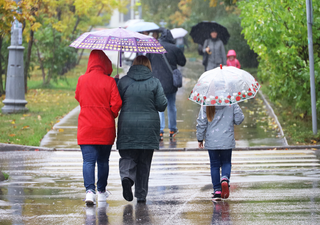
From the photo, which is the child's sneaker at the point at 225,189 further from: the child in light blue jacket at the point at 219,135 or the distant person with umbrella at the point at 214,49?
the distant person with umbrella at the point at 214,49

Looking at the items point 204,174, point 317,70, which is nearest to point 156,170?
point 204,174

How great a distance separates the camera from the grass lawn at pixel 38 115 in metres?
11.1

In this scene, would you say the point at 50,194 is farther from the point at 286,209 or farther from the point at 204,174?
the point at 286,209

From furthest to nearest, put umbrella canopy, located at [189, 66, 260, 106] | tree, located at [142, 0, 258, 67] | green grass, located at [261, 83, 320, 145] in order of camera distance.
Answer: tree, located at [142, 0, 258, 67] → green grass, located at [261, 83, 320, 145] → umbrella canopy, located at [189, 66, 260, 106]

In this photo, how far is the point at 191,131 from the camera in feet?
Result: 39.5

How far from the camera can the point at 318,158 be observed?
356 inches

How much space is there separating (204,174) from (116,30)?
2709mm

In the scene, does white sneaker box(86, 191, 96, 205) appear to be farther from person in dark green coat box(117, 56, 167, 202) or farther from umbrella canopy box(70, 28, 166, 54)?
umbrella canopy box(70, 28, 166, 54)

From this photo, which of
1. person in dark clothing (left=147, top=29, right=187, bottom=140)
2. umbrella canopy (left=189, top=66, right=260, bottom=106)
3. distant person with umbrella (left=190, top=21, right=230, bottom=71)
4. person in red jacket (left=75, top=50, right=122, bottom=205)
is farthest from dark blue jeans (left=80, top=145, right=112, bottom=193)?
distant person with umbrella (left=190, top=21, right=230, bottom=71)

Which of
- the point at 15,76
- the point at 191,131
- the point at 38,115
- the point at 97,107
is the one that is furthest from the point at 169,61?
the point at 15,76

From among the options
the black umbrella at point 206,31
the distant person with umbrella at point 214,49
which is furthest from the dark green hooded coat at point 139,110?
the black umbrella at point 206,31

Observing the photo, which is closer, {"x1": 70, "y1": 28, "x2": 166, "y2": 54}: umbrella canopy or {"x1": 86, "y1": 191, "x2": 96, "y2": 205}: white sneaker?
{"x1": 86, "y1": 191, "x2": 96, "y2": 205}: white sneaker

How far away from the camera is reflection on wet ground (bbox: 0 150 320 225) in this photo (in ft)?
18.1

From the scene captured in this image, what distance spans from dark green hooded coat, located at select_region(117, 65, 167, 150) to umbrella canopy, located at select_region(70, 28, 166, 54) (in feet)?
1.24
